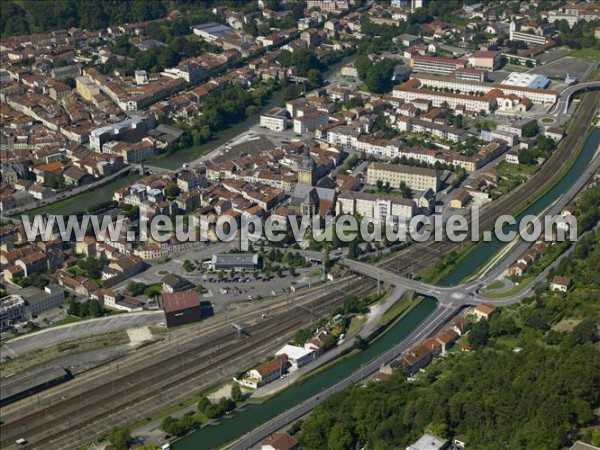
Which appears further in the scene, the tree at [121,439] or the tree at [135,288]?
the tree at [135,288]

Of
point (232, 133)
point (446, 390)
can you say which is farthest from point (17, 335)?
point (232, 133)

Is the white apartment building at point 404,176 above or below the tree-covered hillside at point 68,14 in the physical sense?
below

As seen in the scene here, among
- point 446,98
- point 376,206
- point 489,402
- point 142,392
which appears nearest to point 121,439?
point 142,392

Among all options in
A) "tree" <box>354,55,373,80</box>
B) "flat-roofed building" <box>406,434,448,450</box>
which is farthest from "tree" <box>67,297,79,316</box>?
"tree" <box>354,55,373,80</box>

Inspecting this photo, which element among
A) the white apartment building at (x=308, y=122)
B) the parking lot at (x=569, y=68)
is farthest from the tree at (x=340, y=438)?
the parking lot at (x=569, y=68)

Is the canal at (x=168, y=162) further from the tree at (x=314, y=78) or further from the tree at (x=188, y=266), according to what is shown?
the tree at (x=188, y=266)

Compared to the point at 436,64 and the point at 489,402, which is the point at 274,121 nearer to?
the point at 436,64
